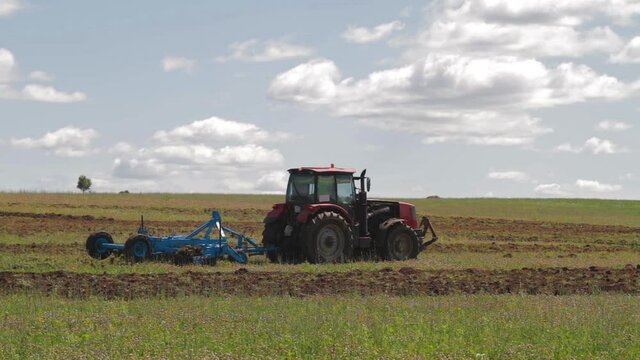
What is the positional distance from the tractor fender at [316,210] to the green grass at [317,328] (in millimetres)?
6912

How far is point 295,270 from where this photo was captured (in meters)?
19.7

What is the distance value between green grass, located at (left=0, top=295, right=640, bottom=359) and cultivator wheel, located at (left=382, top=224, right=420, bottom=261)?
27.1 ft

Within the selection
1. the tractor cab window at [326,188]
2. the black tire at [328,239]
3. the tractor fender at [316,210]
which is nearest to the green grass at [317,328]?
the black tire at [328,239]

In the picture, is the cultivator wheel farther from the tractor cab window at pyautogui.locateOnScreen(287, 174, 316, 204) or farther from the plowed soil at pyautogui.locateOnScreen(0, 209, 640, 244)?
the plowed soil at pyautogui.locateOnScreen(0, 209, 640, 244)

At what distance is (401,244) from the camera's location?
74.7ft

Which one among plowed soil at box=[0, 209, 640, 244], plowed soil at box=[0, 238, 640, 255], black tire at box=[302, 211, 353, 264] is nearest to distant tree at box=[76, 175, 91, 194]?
plowed soil at box=[0, 209, 640, 244]

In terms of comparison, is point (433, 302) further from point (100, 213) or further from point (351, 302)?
point (100, 213)

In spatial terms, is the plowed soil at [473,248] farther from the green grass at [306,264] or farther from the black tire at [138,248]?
the black tire at [138,248]

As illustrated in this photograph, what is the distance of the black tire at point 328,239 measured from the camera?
21.0m

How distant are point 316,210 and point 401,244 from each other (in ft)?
9.26

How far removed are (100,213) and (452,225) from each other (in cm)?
1774

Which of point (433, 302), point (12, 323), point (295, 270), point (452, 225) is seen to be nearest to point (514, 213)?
point (452, 225)

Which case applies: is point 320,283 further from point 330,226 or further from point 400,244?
point 400,244

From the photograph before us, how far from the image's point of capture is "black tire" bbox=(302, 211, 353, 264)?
2097 cm
